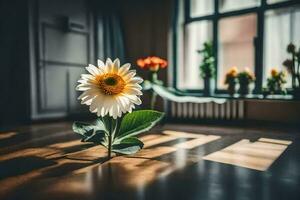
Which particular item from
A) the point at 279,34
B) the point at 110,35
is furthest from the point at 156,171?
the point at 110,35

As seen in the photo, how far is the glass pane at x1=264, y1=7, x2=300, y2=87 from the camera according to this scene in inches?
144

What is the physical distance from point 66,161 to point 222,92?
285cm

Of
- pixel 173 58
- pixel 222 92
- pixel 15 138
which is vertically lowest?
pixel 15 138

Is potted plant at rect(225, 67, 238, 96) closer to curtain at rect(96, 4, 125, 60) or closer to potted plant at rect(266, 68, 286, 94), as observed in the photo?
potted plant at rect(266, 68, 286, 94)

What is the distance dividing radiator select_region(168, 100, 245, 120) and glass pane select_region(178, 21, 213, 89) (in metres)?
0.43

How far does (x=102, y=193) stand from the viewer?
120 cm

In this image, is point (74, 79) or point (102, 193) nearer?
point (102, 193)

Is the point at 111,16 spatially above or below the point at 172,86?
above

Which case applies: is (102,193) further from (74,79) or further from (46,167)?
(74,79)

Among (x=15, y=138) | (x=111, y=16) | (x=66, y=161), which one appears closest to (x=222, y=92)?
(x=111, y=16)

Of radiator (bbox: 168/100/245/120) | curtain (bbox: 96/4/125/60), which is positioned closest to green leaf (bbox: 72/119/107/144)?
radiator (bbox: 168/100/245/120)

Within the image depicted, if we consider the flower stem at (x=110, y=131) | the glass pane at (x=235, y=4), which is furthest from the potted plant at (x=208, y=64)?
the flower stem at (x=110, y=131)

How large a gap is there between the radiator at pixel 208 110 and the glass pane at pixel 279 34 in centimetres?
53

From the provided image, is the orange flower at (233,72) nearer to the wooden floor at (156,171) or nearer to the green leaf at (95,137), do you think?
the wooden floor at (156,171)
